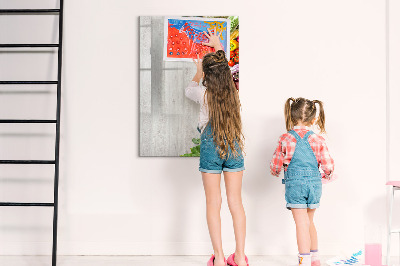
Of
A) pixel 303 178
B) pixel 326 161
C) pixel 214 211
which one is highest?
pixel 326 161

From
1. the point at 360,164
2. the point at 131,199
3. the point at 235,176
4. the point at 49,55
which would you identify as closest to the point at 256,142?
the point at 235,176

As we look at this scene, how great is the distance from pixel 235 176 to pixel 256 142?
1.74 ft

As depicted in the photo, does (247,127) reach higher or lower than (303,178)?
higher

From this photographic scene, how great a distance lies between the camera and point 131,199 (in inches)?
137

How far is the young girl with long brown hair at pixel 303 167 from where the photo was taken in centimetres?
296

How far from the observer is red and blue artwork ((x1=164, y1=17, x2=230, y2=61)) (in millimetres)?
3473

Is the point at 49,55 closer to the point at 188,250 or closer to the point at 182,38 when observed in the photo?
the point at 182,38

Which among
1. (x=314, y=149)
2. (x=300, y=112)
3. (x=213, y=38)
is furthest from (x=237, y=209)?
(x=213, y=38)

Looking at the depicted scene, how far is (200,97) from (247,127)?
0.52m

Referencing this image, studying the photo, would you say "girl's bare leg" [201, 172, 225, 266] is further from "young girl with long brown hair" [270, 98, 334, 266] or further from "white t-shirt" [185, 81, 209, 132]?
"young girl with long brown hair" [270, 98, 334, 266]

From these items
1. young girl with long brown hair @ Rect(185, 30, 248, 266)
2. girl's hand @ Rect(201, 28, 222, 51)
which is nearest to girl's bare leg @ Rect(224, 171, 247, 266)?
young girl with long brown hair @ Rect(185, 30, 248, 266)

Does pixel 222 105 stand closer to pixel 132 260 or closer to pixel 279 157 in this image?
pixel 279 157

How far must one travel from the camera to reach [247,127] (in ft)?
11.5

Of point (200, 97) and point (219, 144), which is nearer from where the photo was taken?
point (219, 144)
